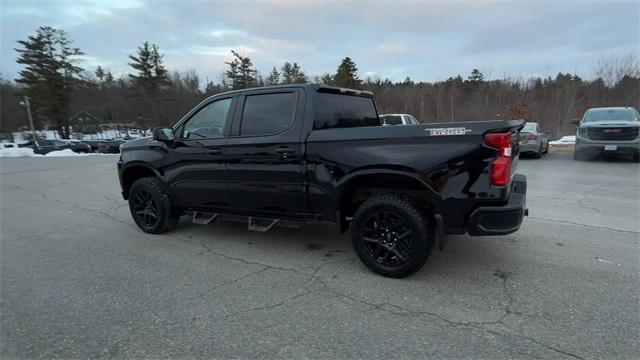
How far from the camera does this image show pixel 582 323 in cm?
Answer: 275

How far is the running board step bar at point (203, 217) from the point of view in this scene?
4.82 metres

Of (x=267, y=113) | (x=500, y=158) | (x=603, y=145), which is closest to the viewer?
(x=500, y=158)

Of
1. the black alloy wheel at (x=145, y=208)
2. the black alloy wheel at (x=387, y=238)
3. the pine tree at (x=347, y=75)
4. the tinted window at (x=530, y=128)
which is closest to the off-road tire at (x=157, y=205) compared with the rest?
the black alloy wheel at (x=145, y=208)

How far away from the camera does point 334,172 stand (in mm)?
3746

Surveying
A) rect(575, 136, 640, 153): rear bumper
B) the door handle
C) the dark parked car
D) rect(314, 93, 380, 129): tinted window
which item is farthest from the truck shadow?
the dark parked car

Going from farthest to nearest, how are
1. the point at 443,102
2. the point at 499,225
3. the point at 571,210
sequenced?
the point at 443,102, the point at 571,210, the point at 499,225

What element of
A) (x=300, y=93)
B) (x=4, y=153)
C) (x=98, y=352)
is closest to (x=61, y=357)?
(x=98, y=352)

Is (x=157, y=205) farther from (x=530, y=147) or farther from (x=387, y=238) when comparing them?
(x=530, y=147)

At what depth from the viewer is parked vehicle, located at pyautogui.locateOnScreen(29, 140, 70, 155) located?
95.1 ft

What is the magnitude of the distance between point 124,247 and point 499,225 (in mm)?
4462

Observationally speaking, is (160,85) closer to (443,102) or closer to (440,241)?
(443,102)

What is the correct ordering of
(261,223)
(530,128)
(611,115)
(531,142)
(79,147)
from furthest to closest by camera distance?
(79,147) < (530,128) < (531,142) < (611,115) < (261,223)

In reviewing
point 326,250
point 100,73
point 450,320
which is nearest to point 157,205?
point 326,250

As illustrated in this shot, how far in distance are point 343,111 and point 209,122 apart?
1747mm
